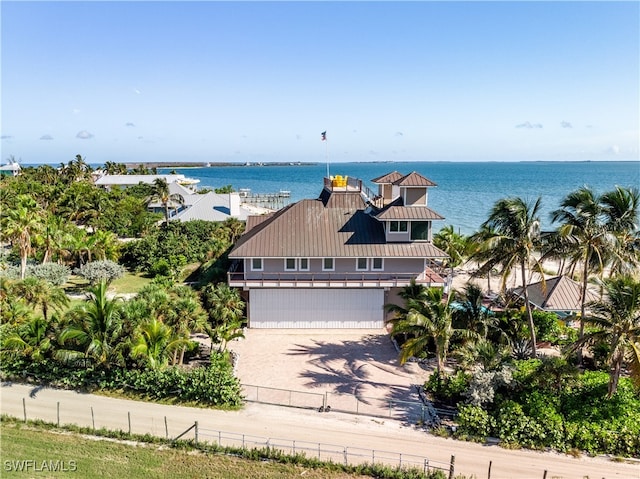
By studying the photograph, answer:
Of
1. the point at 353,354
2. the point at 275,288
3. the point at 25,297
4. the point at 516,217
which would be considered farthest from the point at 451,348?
the point at 25,297

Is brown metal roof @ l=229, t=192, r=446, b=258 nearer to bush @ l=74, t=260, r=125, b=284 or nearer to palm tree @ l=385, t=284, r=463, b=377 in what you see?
→ palm tree @ l=385, t=284, r=463, b=377

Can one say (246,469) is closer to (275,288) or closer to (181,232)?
(275,288)

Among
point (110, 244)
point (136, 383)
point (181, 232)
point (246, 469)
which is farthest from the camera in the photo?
point (181, 232)

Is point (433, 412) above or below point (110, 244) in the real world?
below

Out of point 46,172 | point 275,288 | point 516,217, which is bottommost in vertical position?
point 275,288

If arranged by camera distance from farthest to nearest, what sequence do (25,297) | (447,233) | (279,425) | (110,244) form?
(447,233), (110,244), (25,297), (279,425)

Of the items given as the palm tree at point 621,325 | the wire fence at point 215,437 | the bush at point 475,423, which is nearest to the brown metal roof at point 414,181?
the palm tree at point 621,325

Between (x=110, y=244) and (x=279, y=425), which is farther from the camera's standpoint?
(x=110, y=244)

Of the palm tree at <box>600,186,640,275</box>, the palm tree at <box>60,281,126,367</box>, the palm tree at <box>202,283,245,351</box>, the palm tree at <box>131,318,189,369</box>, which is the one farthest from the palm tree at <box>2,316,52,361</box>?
the palm tree at <box>600,186,640,275</box>
